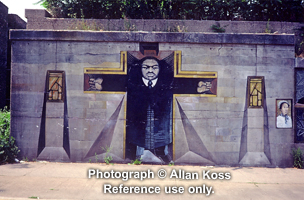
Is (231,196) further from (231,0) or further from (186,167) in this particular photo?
(231,0)

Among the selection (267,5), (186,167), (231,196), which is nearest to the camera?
(231,196)

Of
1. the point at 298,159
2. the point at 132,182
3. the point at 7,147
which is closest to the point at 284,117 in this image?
the point at 298,159

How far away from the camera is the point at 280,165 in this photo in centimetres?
701

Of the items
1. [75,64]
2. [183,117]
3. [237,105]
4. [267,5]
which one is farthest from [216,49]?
[75,64]

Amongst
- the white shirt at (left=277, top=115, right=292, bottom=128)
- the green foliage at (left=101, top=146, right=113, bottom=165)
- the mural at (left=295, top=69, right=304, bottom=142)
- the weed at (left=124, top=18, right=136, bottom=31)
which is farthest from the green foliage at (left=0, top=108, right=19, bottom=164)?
the mural at (left=295, top=69, right=304, bottom=142)

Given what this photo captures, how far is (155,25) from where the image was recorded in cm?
767

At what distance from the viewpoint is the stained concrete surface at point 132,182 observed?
16.2 ft

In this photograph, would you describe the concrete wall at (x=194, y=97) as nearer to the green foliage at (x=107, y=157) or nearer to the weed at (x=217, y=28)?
the green foliage at (x=107, y=157)

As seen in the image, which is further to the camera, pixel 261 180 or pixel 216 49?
pixel 216 49

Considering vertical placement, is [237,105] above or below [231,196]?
above

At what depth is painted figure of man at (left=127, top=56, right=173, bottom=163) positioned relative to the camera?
7027mm

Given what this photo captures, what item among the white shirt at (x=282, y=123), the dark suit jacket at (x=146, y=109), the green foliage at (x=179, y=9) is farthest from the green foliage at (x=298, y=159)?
the green foliage at (x=179, y=9)

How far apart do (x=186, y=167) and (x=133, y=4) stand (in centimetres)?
652

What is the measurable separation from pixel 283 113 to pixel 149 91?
4.65m
